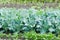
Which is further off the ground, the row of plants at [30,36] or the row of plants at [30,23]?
the row of plants at [30,23]

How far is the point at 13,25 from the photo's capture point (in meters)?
5.71

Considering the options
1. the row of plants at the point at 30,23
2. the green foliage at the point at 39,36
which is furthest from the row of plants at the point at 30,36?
the row of plants at the point at 30,23

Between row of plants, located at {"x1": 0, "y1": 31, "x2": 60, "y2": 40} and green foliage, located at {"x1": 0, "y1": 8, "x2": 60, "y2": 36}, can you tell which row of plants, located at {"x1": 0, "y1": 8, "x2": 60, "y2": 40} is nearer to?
green foliage, located at {"x1": 0, "y1": 8, "x2": 60, "y2": 36}

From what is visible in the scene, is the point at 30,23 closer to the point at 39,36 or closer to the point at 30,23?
the point at 30,23

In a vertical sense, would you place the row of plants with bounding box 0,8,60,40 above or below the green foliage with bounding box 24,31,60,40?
above

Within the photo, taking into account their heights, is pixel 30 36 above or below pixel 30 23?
below

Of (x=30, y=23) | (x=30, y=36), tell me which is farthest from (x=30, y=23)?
(x=30, y=36)

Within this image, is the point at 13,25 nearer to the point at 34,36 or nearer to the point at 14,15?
the point at 14,15

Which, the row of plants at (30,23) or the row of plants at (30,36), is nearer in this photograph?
the row of plants at (30,36)

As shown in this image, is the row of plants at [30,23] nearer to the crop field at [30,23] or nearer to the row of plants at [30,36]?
the crop field at [30,23]

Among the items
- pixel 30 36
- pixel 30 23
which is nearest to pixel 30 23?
pixel 30 23

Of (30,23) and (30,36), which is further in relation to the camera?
(30,23)

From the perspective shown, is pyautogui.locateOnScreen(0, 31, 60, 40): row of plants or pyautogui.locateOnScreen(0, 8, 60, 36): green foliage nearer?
pyautogui.locateOnScreen(0, 31, 60, 40): row of plants

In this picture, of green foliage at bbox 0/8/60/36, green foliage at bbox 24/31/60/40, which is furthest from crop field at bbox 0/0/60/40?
green foliage at bbox 24/31/60/40
